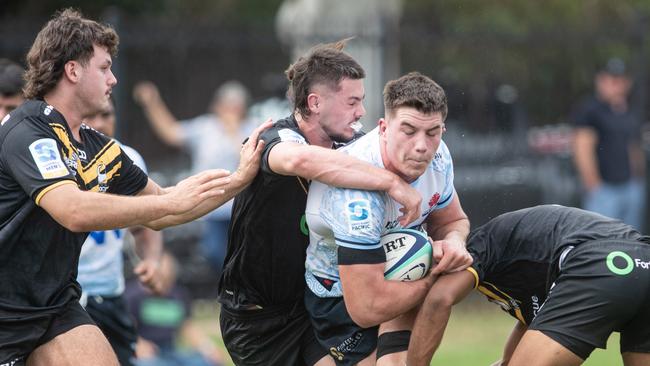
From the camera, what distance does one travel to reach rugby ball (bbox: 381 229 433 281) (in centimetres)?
561

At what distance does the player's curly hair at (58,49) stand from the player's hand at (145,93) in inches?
285

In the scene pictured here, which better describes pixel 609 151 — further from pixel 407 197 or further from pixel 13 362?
pixel 13 362

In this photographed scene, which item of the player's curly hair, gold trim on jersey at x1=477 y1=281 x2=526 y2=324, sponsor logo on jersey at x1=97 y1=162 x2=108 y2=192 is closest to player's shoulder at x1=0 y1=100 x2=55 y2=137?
the player's curly hair

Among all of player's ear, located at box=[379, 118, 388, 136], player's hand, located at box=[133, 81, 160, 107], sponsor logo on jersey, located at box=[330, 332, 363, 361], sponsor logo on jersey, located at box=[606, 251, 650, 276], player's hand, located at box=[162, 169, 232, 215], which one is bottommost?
sponsor logo on jersey, located at box=[330, 332, 363, 361]

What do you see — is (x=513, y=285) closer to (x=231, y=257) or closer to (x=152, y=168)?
(x=231, y=257)

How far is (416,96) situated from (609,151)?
309 inches

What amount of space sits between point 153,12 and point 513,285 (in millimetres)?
13405

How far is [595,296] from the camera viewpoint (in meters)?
5.52

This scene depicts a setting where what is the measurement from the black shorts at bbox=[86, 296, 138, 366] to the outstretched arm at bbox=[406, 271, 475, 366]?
2522 millimetres

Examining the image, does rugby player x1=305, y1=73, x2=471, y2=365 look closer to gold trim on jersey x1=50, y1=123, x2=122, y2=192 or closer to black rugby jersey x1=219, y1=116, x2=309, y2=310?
black rugby jersey x1=219, y1=116, x2=309, y2=310

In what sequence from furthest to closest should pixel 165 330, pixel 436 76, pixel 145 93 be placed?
pixel 436 76 → pixel 145 93 → pixel 165 330

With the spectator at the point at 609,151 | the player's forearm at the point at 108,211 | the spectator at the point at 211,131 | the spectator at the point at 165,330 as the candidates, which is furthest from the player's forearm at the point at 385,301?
the spectator at the point at 609,151

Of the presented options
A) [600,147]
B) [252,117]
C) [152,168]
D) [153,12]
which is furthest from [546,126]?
[153,12]

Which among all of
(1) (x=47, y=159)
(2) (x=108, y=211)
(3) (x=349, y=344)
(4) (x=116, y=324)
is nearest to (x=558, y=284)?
(3) (x=349, y=344)
